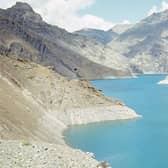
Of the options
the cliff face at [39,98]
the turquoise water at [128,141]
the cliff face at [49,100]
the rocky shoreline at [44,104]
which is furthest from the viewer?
the cliff face at [49,100]

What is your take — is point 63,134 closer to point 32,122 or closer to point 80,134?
point 80,134

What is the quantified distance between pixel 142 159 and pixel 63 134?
21746mm

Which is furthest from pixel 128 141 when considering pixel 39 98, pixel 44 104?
pixel 39 98

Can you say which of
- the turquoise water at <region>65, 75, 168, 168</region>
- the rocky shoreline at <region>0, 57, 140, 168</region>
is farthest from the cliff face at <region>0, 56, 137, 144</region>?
the turquoise water at <region>65, 75, 168, 168</region>

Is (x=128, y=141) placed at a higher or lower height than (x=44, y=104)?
lower

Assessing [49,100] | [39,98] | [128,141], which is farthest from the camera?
[49,100]

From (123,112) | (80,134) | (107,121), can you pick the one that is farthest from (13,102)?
(123,112)

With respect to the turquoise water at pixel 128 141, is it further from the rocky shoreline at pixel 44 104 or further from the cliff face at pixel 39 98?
the cliff face at pixel 39 98

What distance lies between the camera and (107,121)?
90875mm

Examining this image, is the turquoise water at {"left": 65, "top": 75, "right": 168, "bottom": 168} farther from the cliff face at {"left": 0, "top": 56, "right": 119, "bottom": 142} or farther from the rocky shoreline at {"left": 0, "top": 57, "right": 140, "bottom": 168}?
the cliff face at {"left": 0, "top": 56, "right": 119, "bottom": 142}

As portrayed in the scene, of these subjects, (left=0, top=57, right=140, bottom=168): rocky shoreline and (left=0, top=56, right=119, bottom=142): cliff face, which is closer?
(left=0, top=57, right=140, bottom=168): rocky shoreline

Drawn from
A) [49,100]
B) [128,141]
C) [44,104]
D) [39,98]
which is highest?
[49,100]

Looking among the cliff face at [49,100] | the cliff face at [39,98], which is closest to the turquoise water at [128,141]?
the cliff face at [49,100]

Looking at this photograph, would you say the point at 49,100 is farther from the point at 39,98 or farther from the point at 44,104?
the point at 44,104
